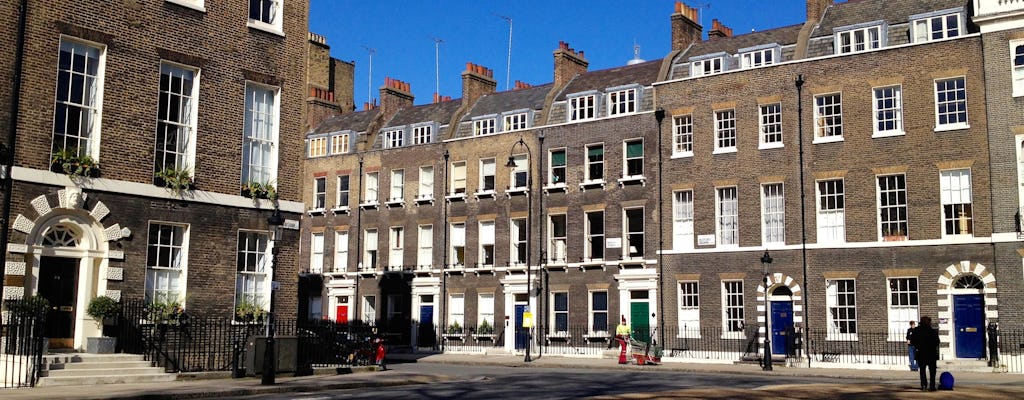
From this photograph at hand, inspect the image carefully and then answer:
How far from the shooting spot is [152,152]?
25438 millimetres

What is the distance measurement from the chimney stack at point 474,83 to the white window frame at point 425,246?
7182 mm

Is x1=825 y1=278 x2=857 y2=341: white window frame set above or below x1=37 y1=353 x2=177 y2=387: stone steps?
above

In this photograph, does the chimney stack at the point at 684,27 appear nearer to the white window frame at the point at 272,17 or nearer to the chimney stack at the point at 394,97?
the chimney stack at the point at 394,97

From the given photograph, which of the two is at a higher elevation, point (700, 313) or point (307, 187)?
point (307, 187)

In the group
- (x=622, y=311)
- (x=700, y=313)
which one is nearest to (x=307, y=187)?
(x=622, y=311)

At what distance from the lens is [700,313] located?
1623 inches

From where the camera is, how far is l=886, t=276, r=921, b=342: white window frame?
36.5m

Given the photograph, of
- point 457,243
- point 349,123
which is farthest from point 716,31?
point 349,123

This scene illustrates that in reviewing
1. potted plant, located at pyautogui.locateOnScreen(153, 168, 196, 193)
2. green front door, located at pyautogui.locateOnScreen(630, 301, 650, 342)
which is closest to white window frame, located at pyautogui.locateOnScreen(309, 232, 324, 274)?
green front door, located at pyautogui.locateOnScreen(630, 301, 650, 342)

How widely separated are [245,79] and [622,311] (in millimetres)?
21419

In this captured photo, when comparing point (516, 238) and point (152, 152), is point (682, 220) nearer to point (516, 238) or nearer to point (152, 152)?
point (516, 238)

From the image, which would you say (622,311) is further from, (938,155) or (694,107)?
(938,155)

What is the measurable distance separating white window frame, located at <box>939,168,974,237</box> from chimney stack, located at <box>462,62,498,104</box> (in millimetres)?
25132

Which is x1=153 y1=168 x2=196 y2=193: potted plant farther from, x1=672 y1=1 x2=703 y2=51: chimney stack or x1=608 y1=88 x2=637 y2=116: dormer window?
x1=672 y1=1 x2=703 y2=51: chimney stack
